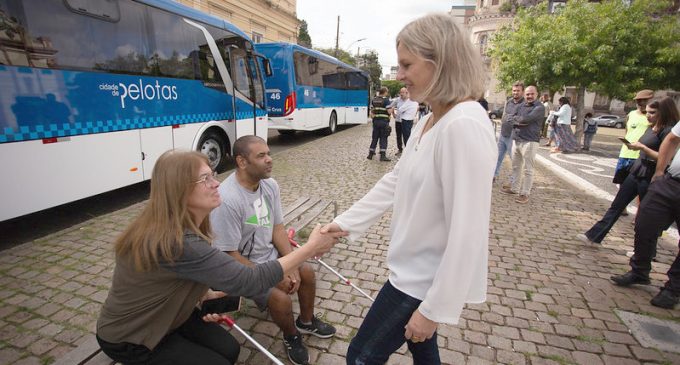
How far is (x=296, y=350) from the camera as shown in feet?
8.23

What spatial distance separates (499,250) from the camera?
183 inches

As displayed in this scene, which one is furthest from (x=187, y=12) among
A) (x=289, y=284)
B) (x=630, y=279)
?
(x=630, y=279)

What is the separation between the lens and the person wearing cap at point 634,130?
195 inches

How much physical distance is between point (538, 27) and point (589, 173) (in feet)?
26.7

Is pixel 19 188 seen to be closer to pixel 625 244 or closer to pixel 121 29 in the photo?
pixel 121 29

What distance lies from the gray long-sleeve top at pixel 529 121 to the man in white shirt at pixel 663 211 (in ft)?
10.2

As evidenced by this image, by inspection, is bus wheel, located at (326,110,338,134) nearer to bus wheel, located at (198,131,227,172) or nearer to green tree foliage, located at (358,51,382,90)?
bus wheel, located at (198,131,227,172)

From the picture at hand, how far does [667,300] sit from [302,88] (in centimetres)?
1172

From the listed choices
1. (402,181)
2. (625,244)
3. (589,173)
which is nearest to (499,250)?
A: (625,244)

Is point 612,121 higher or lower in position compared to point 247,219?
lower

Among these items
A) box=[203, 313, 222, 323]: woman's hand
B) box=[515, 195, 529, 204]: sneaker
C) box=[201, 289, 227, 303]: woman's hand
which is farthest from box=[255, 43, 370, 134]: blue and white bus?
box=[203, 313, 222, 323]: woman's hand

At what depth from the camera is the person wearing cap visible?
195 inches

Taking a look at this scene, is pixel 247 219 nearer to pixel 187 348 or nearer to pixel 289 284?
pixel 289 284

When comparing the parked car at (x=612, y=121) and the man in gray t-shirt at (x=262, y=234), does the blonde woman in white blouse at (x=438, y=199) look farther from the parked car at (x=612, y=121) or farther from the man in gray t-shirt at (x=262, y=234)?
the parked car at (x=612, y=121)
